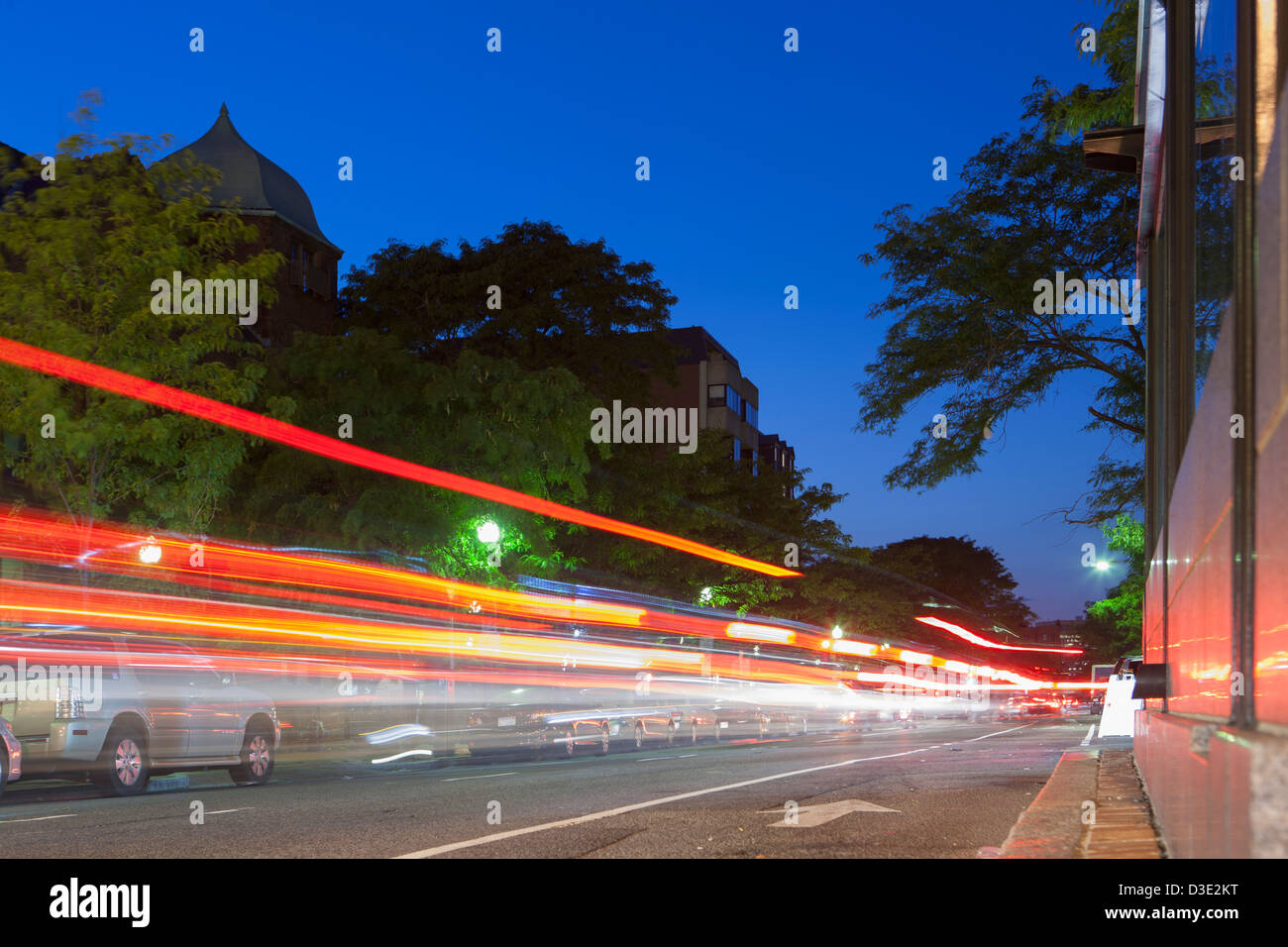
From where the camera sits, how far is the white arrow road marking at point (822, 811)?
30.0 ft

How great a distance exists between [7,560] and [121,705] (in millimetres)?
6562

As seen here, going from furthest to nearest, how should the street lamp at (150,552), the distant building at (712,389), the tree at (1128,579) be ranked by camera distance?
the distant building at (712,389) → the tree at (1128,579) → the street lamp at (150,552)

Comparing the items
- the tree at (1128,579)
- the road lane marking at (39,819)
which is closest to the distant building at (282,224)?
the tree at (1128,579)

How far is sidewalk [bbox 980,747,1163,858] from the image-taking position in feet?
19.2

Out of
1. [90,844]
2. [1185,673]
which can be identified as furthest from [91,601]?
[1185,673]

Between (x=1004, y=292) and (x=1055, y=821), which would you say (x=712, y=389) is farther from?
(x=1055, y=821)

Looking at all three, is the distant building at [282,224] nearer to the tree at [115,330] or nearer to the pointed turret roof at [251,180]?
the pointed turret roof at [251,180]

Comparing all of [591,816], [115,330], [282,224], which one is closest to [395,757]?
[115,330]

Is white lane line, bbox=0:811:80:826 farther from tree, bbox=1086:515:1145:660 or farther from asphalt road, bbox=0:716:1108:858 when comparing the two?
tree, bbox=1086:515:1145:660

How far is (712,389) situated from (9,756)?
68319 millimetres

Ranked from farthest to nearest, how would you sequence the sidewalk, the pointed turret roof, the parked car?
the pointed turret roof → the parked car → the sidewalk

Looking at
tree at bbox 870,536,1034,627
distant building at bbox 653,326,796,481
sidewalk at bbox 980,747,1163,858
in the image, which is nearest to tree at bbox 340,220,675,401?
sidewalk at bbox 980,747,1163,858

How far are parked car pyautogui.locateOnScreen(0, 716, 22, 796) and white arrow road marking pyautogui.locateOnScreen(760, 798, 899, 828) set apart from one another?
24.6 ft

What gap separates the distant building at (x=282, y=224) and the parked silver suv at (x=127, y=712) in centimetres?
3147
